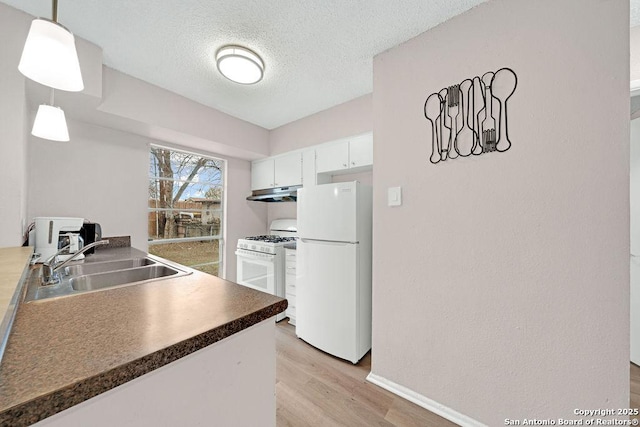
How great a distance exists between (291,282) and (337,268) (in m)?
0.85

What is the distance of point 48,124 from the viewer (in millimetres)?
1314

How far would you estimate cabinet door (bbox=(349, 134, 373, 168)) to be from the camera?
8.05 feet

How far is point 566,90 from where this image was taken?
116cm

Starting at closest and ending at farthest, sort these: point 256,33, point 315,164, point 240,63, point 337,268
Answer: point 256,33 → point 240,63 → point 337,268 → point 315,164

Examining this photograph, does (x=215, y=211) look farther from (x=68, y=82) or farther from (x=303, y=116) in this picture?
(x=68, y=82)

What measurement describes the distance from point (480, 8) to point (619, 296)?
160cm

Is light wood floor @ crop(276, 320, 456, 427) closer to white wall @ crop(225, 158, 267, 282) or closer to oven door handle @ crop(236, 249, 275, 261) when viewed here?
oven door handle @ crop(236, 249, 275, 261)

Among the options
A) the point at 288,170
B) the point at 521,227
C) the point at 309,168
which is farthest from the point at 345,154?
the point at 521,227

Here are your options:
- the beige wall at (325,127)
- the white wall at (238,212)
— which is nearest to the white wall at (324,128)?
the beige wall at (325,127)

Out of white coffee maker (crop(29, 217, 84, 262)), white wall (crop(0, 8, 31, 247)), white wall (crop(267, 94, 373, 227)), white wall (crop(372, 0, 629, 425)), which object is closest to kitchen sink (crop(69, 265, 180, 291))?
white coffee maker (crop(29, 217, 84, 262))

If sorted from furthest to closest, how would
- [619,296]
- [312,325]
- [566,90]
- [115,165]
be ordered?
[115,165] → [312,325] → [566,90] → [619,296]

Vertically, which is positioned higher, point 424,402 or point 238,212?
point 238,212

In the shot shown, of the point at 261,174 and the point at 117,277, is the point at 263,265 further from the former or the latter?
the point at 117,277

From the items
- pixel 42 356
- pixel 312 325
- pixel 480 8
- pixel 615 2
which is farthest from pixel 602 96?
pixel 312 325
